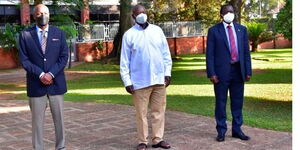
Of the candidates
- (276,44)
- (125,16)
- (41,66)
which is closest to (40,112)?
(41,66)

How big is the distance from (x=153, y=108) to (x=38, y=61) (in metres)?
1.66

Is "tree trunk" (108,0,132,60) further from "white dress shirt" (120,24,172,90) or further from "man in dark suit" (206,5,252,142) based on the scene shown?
"white dress shirt" (120,24,172,90)

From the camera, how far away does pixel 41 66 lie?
5277 millimetres

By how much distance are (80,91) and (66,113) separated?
3707mm

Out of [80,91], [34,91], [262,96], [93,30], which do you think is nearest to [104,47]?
[93,30]

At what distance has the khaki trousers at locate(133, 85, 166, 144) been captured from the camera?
5.64m

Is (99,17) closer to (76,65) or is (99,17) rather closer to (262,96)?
(76,65)

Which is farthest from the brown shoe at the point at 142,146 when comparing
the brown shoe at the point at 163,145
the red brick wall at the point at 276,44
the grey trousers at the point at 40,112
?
the red brick wall at the point at 276,44

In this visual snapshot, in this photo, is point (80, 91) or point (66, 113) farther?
point (80, 91)

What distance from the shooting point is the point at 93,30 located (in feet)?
76.6

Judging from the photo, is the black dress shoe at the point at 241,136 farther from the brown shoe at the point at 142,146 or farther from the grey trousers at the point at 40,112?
the grey trousers at the point at 40,112

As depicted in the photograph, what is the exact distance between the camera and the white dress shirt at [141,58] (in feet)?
18.2

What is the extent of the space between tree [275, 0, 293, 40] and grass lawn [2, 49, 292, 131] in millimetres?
1574

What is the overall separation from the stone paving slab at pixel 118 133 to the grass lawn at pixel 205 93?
668mm
